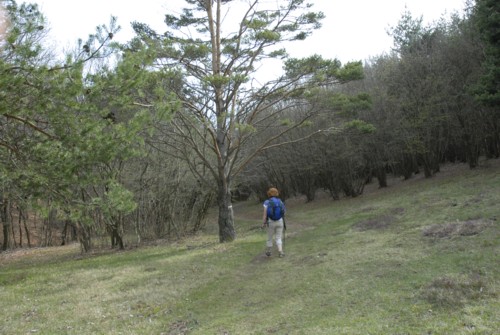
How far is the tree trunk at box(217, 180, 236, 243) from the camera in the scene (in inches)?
573

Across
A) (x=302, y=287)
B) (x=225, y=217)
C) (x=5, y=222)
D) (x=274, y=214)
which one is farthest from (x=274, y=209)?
(x=5, y=222)

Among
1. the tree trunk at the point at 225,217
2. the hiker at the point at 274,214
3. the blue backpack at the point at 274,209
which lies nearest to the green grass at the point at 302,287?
the hiker at the point at 274,214

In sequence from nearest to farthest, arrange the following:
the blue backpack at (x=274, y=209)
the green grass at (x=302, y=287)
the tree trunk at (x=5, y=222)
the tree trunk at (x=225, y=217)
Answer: the green grass at (x=302, y=287) < the blue backpack at (x=274, y=209) < the tree trunk at (x=225, y=217) < the tree trunk at (x=5, y=222)

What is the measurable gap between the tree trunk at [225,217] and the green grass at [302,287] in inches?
66.2

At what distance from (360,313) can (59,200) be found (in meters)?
5.90

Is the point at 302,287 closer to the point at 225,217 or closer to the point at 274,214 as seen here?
the point at 274,214

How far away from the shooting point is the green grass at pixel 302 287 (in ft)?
17.7

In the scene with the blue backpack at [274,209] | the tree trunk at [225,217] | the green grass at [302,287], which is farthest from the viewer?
the tree trunk at [225,217]

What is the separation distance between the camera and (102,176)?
826cm

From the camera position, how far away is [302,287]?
7379 millimetres

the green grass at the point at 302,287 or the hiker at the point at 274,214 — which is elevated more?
the hiker at the point at 274,214

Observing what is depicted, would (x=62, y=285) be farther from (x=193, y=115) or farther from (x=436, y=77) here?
(x=436, y=77)

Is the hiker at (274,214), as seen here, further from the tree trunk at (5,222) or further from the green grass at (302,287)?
the tree trunk at (5,222)

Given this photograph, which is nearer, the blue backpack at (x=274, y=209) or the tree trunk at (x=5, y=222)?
the blue backpack at (x=274, y=209)
